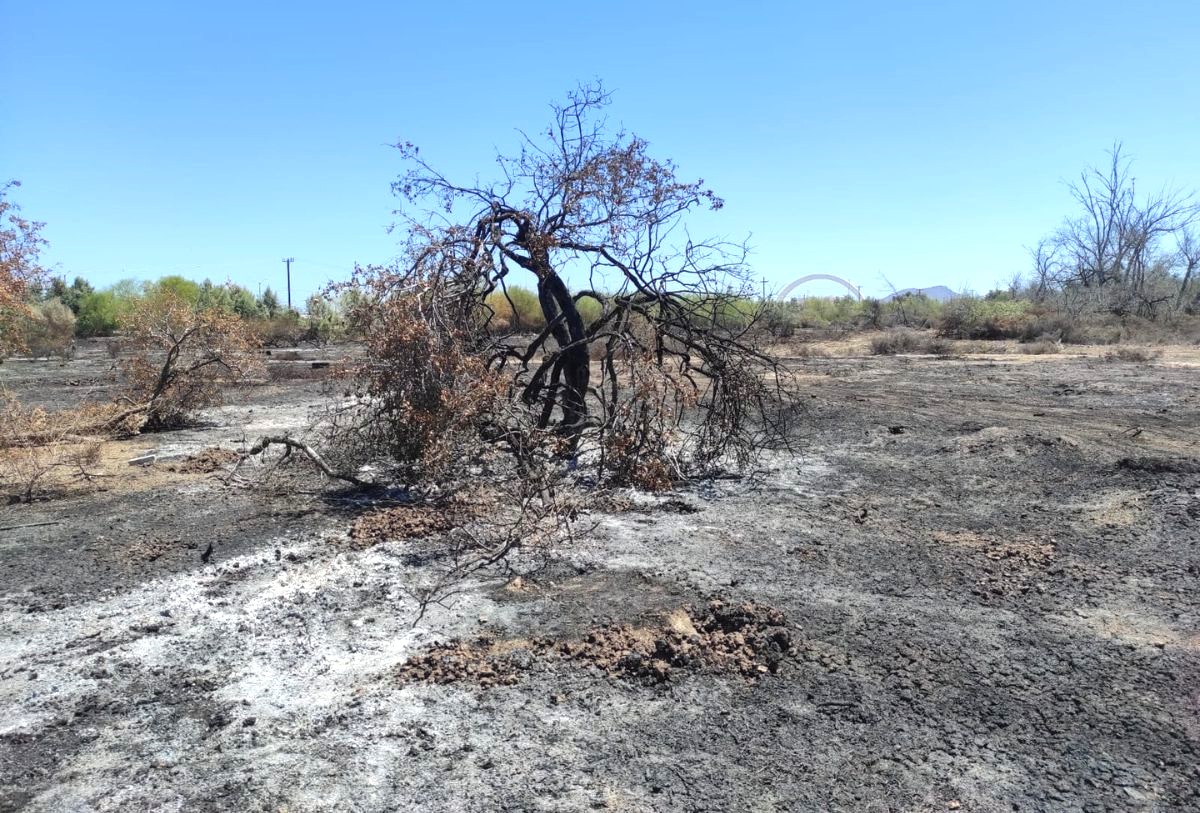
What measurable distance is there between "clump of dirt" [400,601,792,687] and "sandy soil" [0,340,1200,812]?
7 centimetres

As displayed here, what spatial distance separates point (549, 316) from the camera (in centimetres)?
977

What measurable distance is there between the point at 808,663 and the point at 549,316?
615 cm

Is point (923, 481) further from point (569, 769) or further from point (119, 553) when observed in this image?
point (119, 553)

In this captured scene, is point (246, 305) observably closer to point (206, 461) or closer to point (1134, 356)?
point (206, 461)

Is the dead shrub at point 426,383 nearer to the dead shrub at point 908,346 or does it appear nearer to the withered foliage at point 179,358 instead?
the withered foliage at point 179,358

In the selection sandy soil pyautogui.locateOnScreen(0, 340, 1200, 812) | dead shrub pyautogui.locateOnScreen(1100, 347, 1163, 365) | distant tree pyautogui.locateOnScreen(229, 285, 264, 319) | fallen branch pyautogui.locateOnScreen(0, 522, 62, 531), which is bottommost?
sandy soil pyautogui.locateOnScreen(0, 340, 1200, 812)

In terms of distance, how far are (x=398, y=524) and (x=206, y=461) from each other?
3.81 meters

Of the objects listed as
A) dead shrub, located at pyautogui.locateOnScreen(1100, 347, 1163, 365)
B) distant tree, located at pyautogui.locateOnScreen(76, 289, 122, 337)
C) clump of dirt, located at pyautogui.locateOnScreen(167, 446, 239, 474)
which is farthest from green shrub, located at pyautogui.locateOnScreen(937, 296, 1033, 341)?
distant tree, located at pyautogui.locateOnScreen(76, 289, 122, 337)


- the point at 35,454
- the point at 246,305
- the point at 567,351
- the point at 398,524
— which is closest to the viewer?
the point at 398,524

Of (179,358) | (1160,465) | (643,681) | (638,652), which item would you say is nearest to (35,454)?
(179,358)

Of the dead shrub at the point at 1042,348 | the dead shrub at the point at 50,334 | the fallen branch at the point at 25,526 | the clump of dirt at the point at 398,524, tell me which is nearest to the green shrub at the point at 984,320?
the dead shrub at the point at 1042,348

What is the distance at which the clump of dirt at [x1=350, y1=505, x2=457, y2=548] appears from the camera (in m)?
6.57

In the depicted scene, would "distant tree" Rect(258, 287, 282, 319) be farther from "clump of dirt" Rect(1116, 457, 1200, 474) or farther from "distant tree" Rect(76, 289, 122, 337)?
"clump of dirt" Rect(1116, 457, 1200, 474)

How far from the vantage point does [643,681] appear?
13.6 feet
